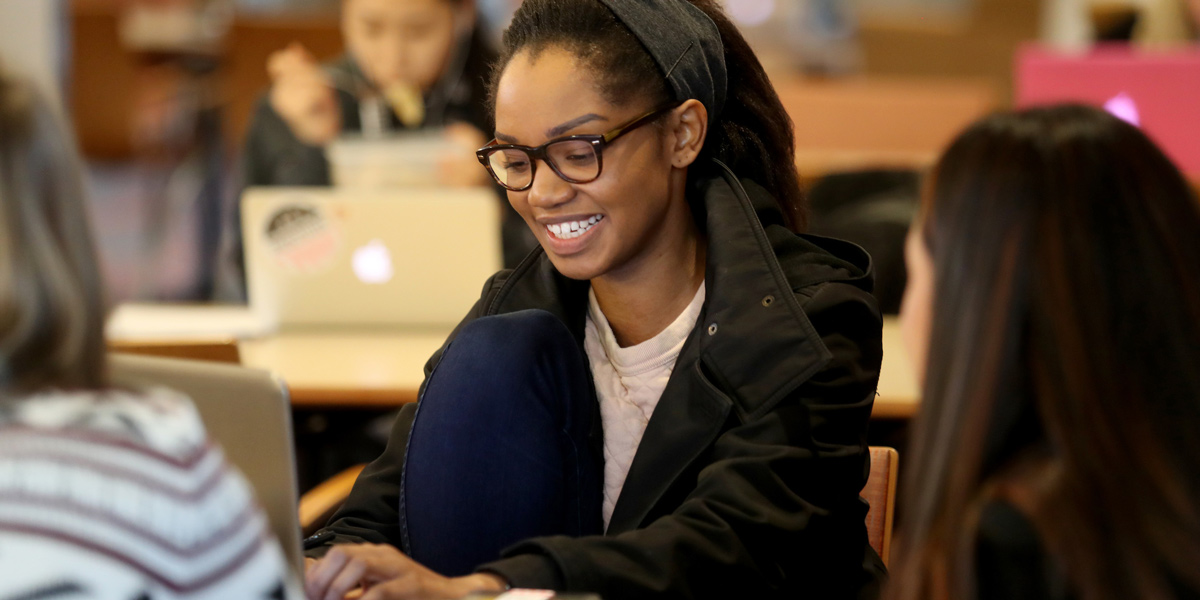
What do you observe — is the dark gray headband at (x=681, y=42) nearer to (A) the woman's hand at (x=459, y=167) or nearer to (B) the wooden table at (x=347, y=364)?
Answer: (B) the wooden table at (x=347, y=364)

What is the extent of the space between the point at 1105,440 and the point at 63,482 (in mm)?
699

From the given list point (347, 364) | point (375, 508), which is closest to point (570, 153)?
point (375, 508)

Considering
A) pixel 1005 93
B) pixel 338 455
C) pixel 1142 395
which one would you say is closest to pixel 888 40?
pixel 1005 93

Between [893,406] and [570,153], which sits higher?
[570,153]

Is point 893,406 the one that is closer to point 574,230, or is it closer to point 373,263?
point 574,230

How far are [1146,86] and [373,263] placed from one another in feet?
7.03

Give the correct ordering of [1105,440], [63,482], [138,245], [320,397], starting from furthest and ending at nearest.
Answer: [138,245] → [320,397] → [1105,440] → [63,482]

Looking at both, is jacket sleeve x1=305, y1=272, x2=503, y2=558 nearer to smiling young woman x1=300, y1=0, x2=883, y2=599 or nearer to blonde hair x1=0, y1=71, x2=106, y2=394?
smiling young woman x1=300, y1=0, x2=883, y2=599

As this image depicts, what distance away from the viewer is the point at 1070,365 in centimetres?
90

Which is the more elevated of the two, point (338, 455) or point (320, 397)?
point (320, 397)

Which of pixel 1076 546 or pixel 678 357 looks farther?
pixel 678 357

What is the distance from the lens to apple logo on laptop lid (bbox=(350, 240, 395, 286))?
2373mm

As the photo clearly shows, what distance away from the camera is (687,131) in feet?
4.86

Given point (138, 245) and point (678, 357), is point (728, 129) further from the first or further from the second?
point (138, 245)
